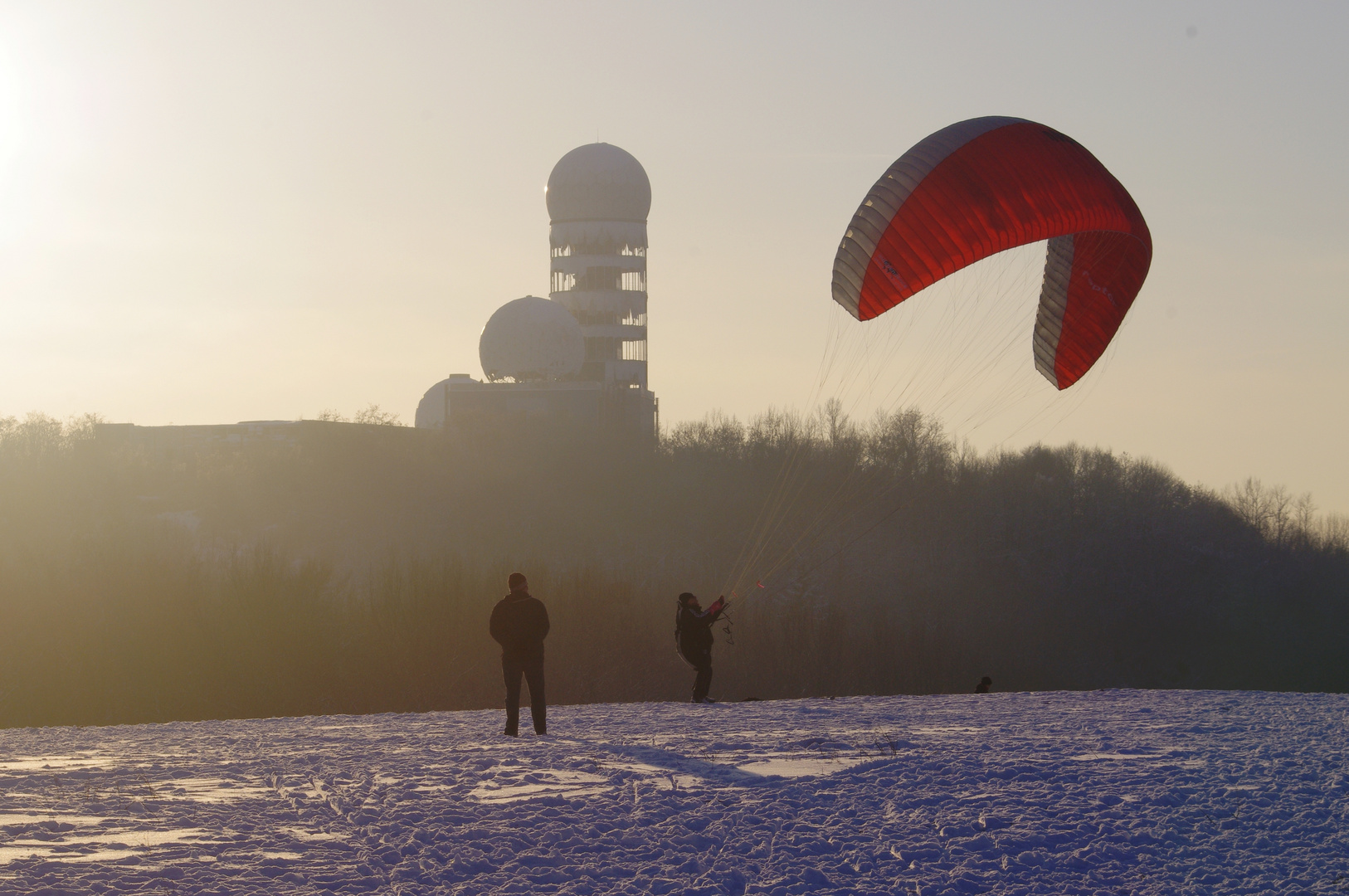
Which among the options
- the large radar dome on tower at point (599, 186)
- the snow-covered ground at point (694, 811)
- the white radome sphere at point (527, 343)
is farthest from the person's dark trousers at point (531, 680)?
the large radar dome on tower at point (599, 186)

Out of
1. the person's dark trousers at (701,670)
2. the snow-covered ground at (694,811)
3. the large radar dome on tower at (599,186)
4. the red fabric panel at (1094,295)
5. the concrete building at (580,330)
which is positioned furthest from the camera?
the large radar dome on tower at (599,186)

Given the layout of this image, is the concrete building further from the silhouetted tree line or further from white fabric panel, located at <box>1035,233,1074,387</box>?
white fabric panel, located at <box>1035,233,1074,387</box>

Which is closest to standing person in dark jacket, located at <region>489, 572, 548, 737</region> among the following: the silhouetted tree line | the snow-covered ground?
the snow-covered ground

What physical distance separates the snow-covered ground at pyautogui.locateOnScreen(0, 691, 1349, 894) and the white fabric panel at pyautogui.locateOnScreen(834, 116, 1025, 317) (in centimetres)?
532

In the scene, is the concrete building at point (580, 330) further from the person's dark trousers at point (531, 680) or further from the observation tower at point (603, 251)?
the person's dark trousers at point (531, 680)

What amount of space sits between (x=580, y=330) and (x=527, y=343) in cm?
340

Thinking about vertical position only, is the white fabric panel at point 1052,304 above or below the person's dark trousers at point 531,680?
above

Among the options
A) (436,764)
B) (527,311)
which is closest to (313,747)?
(436,764)

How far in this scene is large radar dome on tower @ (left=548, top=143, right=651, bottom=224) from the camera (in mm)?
60406

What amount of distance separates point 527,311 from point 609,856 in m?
51.6

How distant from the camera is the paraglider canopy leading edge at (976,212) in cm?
1309

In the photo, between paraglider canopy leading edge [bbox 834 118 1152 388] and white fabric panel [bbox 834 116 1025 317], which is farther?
white fabric panel [bbox 834 116 1025 317]

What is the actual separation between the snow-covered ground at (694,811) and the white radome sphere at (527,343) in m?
45.5

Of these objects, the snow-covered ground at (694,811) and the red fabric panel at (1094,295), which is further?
the red fabric panel at (1094,295)
